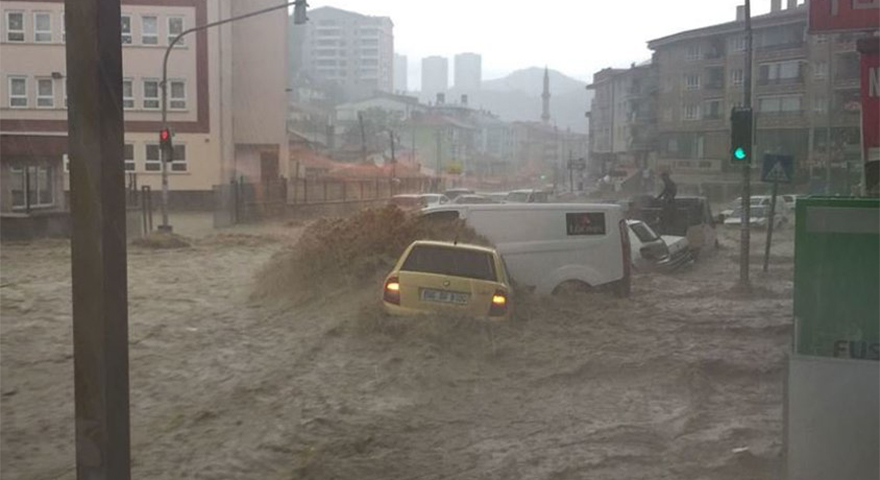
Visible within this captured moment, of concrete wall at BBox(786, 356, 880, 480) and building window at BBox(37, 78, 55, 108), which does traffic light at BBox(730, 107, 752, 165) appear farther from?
building window at BBox(37, 78, 55, 108)

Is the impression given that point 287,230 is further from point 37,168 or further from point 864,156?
point 864,156

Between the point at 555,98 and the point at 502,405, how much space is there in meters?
18.8

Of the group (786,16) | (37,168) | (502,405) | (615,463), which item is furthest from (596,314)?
(37,168)

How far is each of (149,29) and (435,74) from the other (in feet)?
28.4

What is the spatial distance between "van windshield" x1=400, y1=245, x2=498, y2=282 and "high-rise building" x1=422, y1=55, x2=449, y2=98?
18741mm

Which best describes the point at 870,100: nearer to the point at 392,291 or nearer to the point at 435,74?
the point at 392,291

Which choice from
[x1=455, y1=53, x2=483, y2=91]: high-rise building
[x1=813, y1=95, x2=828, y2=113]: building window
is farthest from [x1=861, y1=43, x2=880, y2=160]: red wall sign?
[x1=455, y1=53, x2=483, y2=91]: high-rise building

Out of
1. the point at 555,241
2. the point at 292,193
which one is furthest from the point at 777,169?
the point at 292,193

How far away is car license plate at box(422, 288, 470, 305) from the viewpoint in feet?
28.4

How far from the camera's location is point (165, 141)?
2095 cm

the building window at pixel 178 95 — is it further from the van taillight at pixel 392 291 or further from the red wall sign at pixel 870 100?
the red wall sign at pixel 870 100

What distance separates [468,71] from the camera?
24719mm

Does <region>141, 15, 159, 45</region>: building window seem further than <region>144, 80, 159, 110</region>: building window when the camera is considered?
Yes

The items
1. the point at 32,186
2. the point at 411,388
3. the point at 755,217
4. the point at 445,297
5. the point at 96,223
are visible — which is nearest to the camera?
the point at 96,223
